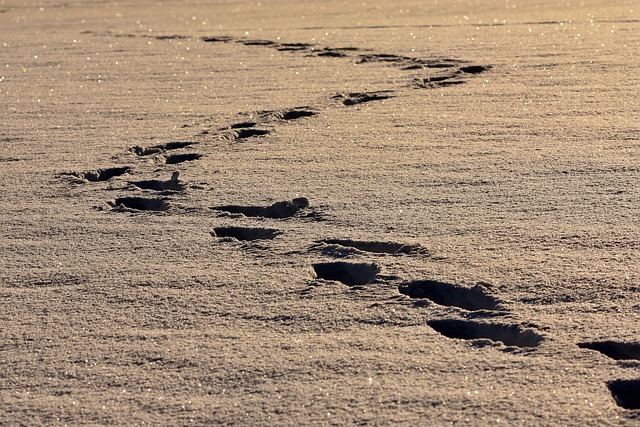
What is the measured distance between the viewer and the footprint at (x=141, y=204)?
8.41 feet

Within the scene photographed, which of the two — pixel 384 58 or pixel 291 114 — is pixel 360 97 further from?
pixel 384 58

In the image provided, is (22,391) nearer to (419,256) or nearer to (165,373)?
(165,373)

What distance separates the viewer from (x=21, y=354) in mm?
1731

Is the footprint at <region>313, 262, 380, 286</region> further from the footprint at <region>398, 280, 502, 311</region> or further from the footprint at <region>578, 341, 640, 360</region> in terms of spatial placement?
the footprint at <region>578, 341, 640, 360</region>

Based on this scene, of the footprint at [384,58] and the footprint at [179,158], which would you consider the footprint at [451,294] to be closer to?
the footprint at [179,158]

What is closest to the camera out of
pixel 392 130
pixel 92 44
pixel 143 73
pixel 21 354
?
pixel 21 354

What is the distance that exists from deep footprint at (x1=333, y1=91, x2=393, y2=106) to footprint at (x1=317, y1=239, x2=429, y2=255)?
1644 millimetres

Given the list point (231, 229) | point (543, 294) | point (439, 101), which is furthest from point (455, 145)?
point (543, 294)

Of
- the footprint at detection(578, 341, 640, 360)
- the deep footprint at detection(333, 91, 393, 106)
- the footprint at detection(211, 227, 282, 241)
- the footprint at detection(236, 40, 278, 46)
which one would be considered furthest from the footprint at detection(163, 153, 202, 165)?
the footprint at detection(236, 40, 278, 46)

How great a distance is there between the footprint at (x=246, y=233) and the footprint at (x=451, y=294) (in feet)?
1.48

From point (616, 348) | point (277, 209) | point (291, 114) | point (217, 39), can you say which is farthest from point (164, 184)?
point (217, 39)

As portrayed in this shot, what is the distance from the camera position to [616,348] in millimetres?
1657

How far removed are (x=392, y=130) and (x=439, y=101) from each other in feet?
1.63

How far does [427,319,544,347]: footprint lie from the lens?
171 centimetres
